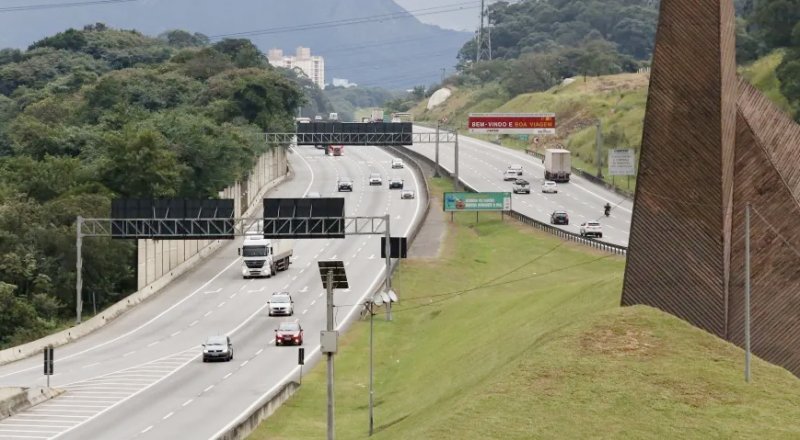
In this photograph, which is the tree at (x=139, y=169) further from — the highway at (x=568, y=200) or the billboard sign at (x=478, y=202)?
the highway at (x=568, y=200)

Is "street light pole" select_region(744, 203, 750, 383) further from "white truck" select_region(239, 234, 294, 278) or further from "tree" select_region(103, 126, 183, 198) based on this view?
"tree" select_region(103, 126, 183, 198)

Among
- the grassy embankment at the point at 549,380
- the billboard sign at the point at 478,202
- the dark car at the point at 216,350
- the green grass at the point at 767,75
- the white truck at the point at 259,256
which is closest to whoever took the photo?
the grassy embankment at the point at 549,380

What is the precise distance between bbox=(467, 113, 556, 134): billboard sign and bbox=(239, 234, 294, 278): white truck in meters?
70.5

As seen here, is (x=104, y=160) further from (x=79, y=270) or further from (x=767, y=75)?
(x=767, y=75)

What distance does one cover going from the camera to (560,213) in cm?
13962

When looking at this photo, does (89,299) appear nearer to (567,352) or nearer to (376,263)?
(376,263)

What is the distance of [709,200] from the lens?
2325 inches

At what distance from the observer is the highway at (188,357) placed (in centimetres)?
6638

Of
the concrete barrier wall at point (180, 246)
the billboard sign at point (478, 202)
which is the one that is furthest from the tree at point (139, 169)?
the billboard sign at point (478, 202)

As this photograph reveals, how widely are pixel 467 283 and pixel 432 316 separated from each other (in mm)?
15844

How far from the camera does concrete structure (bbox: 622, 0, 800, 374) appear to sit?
58500 millimetres

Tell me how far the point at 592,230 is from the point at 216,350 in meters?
54.1

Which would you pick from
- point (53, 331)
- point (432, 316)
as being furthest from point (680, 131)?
point (53, 331)

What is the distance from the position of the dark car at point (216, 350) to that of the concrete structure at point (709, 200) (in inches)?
1170
